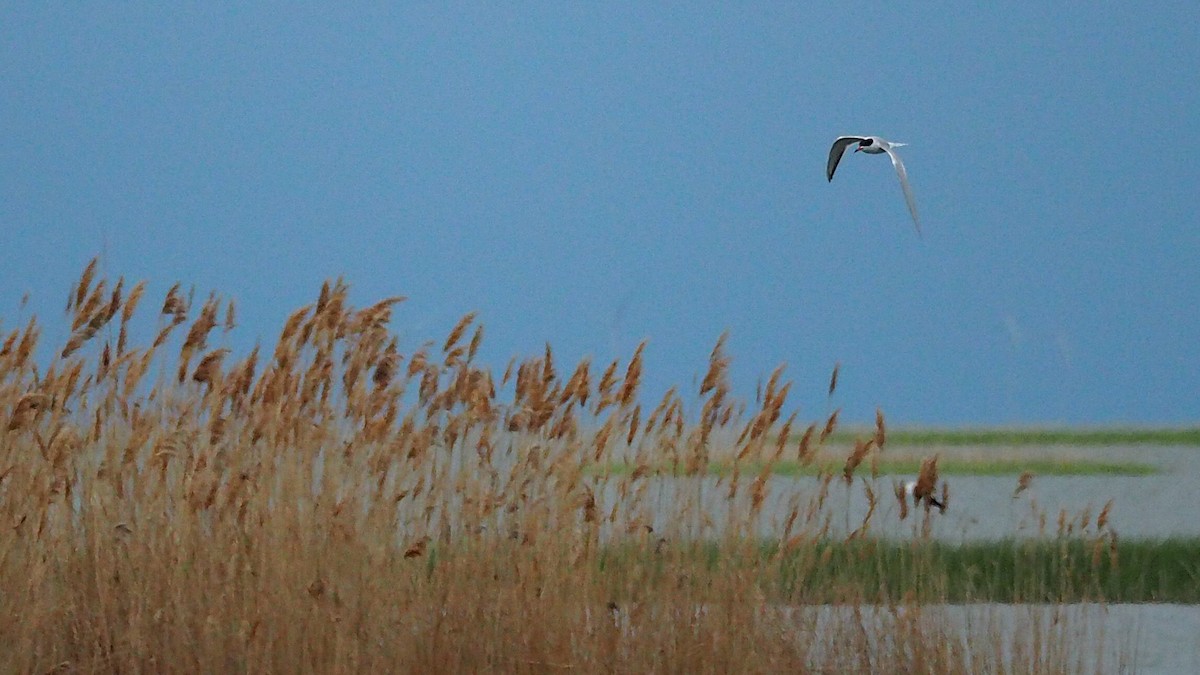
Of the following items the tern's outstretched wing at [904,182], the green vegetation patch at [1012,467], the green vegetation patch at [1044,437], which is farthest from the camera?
the green vegetation patch at [1044,437]

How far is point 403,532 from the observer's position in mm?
3715

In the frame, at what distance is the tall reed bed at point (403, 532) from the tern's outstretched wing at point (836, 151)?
A: 29.0 inches

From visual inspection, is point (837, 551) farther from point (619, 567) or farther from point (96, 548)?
point (96, 548)

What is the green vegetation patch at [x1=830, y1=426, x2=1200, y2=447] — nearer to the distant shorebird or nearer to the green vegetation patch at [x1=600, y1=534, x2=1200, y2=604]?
the green vegetation patch at [x1=600, y1=534, x2=1200, y2=604]

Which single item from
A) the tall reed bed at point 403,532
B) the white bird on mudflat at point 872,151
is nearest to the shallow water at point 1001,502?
the tall reed bed at point 403,532

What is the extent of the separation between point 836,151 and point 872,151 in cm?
17

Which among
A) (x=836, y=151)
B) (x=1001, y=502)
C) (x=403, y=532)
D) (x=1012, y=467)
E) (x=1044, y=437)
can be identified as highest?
(x=1044, y=437)

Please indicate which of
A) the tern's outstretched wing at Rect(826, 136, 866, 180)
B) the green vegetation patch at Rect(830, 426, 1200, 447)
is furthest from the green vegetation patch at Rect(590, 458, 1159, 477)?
the tern's outstretched wing at Rect(826, 136, 866, 180)

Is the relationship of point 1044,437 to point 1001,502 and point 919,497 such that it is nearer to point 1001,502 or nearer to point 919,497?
point 1001,502

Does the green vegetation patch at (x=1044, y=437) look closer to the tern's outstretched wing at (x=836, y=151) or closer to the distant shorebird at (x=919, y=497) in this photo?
the tern's outstretched wing at (x=836, y=151)

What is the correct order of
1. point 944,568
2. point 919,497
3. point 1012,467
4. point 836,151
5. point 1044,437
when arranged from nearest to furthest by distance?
1. point 919,497
2. point 944,568
3. point 836,151
4. point 1012,467
5. point 1044,437

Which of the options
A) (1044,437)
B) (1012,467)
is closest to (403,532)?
(1012,467)

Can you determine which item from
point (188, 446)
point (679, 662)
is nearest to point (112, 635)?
point (188, 446)

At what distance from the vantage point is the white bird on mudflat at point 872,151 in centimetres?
346
